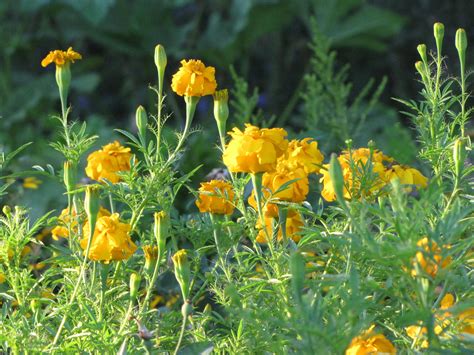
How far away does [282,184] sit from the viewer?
1197 millimetres

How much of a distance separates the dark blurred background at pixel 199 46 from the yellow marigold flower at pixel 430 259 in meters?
2.46

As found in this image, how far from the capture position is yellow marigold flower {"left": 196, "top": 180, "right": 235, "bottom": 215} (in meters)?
1.24

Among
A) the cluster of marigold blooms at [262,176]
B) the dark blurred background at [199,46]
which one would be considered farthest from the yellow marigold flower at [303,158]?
the dark blurred background at [199,46]

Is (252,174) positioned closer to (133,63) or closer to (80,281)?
(80,281)

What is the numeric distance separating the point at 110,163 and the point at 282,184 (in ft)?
0.83

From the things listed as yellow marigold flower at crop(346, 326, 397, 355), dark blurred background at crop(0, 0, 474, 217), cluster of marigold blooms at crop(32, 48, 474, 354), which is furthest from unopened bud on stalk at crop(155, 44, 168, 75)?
dark blurred background at crop(0, 0, 474, 217)

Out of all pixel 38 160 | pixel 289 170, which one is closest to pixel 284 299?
pixel 289 170

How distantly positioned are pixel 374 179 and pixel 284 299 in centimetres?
20

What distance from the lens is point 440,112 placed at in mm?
1230

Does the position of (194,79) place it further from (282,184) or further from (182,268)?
(182,268)

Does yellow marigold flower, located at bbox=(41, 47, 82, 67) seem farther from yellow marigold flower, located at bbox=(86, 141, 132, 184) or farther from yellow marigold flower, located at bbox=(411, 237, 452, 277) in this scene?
yellow marigold flower, located at bbox=(411, 237, 452, 277)

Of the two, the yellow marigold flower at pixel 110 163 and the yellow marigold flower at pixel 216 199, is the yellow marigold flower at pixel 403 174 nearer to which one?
the yellow marigold flower at pixel 216 199

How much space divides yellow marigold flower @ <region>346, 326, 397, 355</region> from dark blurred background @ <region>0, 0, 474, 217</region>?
2402 millimetres

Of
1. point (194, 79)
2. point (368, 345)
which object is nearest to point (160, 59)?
point (194, 79)
